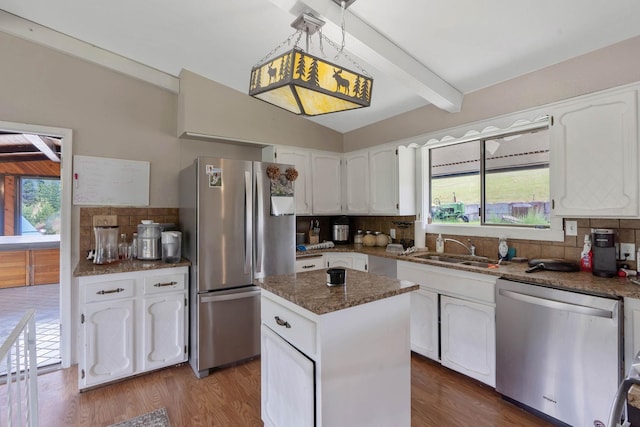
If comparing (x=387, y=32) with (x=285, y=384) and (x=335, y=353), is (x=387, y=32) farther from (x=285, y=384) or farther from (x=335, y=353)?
(x=285, y=384)

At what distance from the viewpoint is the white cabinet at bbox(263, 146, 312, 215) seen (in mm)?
3594

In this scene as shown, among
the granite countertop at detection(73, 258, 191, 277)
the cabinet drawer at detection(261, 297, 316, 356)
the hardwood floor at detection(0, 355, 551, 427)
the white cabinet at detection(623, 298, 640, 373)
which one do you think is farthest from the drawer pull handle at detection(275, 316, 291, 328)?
the white cabinet at detection(623, 298, 640, 373)

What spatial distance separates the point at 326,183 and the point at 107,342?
106 inches

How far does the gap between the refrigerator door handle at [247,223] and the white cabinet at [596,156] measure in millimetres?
2374

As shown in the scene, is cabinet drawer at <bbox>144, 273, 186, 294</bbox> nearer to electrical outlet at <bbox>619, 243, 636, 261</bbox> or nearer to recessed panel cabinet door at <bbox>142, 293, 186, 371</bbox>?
recessed panel cabinet door at <bbox>142, 293, 186, 371</bbox>

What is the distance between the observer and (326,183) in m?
3.97

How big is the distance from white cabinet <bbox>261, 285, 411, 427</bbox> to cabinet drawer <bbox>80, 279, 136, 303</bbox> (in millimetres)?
1357

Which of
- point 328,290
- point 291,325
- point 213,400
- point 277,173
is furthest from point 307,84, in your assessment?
point 213,400

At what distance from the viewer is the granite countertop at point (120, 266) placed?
91.5 inches

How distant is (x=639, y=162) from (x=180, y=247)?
132 inches

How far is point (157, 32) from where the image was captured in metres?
2.49

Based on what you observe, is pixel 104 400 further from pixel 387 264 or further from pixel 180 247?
pixel 387 264

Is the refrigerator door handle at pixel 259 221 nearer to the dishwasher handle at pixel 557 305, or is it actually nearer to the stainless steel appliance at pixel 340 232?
the stainless steel appliance at pixel 340 232

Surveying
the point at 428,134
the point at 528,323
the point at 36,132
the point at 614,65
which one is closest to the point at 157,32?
the point at 36,132
